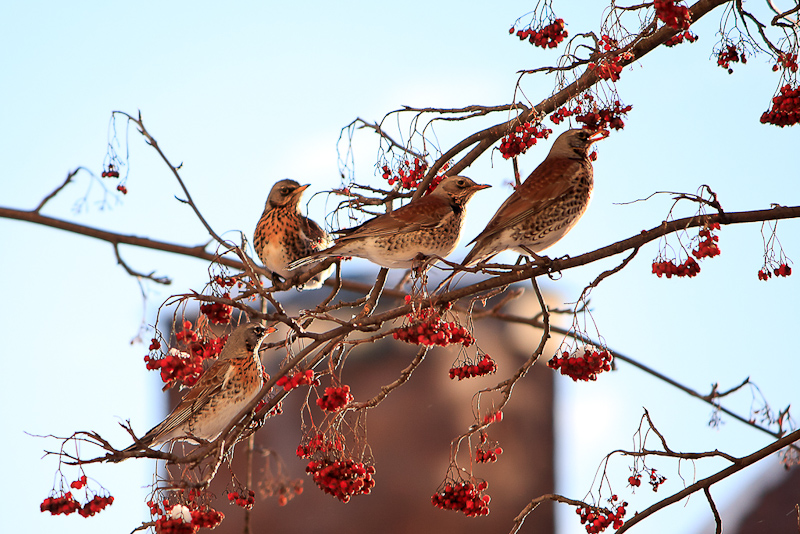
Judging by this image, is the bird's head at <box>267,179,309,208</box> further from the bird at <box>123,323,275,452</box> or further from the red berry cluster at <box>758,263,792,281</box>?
the red berry cluster at <box>758,263,792,281</box>

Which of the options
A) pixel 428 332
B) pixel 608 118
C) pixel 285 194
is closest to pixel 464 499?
pixel 428 332

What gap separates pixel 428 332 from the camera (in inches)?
128

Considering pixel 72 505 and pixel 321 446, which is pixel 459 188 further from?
pixel 72 505

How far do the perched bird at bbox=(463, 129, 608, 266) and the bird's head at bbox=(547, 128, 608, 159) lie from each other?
0.25m

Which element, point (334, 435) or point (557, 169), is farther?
point (557, 169)

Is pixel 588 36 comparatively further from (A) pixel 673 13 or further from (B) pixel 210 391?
(B) pixel 210 391

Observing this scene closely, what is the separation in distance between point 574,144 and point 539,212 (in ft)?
2.82

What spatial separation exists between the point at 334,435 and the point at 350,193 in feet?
5.27

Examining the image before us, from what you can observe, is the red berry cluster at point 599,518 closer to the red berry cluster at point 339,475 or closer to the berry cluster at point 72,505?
the red berry cluster at point 339,475

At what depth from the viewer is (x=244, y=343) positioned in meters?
5.57

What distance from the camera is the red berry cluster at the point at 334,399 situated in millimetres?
3361

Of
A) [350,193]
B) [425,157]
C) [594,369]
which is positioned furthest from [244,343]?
[594,369]

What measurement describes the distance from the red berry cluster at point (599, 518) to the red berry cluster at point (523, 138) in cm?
165

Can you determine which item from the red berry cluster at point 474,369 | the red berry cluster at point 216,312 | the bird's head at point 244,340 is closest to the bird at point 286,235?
the bird's head at point 244,340
